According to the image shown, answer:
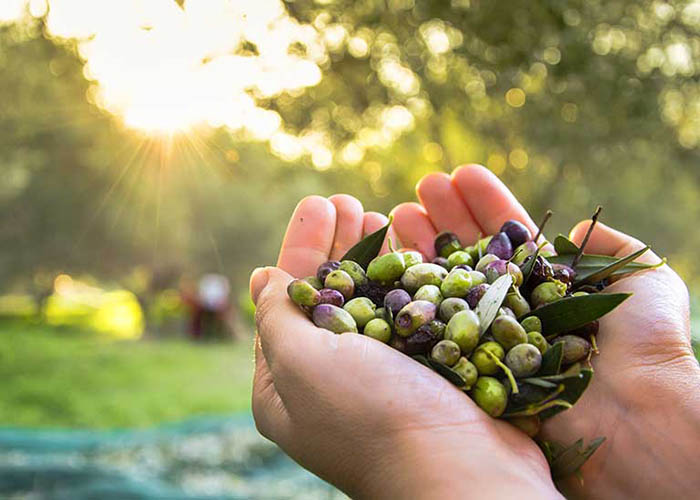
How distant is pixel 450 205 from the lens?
214 cm

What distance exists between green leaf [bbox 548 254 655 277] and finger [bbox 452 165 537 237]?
0.35 meters

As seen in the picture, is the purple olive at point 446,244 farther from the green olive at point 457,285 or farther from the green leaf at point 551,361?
the green leaf at point 551,361

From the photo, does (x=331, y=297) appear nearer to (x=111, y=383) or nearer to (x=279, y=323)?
(x=279, y=323)

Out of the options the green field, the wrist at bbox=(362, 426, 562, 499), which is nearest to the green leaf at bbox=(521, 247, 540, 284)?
the wrist at bbox=(362, 426, 562, 499)

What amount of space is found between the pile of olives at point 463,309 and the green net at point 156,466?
289 centimetres

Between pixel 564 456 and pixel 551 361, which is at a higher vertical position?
pixel 551 361

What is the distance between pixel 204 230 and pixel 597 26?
35.3 ft

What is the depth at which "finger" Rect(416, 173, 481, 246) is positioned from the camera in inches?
83.8

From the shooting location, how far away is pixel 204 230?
1269 cm

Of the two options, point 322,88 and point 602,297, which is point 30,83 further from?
point 602,297

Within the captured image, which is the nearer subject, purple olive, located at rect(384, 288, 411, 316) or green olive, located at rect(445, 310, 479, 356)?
green olive, located at rect(445, 310, 479, 356)

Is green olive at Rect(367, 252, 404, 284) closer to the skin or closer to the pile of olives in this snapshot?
the pile of olives

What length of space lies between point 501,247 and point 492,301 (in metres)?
0.34

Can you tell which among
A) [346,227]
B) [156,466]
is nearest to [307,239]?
[346,227]
